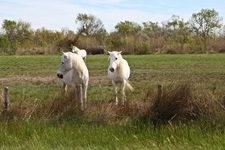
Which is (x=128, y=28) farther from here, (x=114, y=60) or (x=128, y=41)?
(x=114, y=60)

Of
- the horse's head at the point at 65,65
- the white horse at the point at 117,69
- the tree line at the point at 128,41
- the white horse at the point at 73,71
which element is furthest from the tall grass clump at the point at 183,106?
the tree line at the point at 128,41

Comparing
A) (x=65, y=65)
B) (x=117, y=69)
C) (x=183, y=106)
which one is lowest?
(x=183, y=106)

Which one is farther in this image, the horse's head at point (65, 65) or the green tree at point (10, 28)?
the green tree at point (10, 28)

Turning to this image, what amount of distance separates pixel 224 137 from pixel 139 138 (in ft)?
5.50

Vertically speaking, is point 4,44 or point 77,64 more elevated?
point 77,64

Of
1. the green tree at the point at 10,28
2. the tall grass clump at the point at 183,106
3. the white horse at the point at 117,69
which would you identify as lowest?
the tall grass clump at the point at 183,106

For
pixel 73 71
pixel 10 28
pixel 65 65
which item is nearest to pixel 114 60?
pixel 73 71

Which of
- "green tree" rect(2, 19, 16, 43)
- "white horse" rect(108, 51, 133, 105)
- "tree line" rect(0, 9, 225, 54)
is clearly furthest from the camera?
"green tree" rect(2, 19, 16, 43)

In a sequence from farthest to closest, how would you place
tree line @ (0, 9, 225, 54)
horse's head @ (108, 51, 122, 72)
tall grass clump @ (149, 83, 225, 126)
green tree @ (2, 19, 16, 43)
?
green tree @ (2, 19, 16, 43)
tree line @ (0, 9, 225, 54)
horse's head @ (108, 51, 122, 72)
tall grass clump @ (149, 83, 225, 126)

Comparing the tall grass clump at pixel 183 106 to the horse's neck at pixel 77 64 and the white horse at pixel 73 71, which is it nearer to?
the white horse at pixel 73 71

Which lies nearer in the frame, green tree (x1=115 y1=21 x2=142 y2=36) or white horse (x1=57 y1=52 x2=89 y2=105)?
white horse (x1=57 y1=52 x2=89 y2=105)

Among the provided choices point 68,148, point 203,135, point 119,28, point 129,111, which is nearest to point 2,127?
point 68,148

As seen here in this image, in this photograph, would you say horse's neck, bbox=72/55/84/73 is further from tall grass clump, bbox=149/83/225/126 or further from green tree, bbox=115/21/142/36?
green tree, bbox=115/21/142/36

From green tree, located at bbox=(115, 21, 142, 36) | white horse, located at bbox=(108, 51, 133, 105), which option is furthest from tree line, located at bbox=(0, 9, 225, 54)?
white horse, located at bbox=(108, 51, 133, 105)
